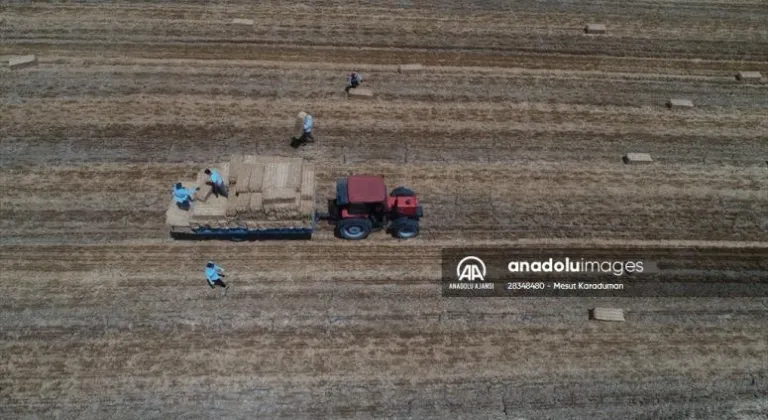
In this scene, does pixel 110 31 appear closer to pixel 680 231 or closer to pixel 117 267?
pixel 117 267

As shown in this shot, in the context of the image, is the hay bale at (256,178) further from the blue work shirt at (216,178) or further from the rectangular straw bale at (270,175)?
the blue work shirt at (216,178)

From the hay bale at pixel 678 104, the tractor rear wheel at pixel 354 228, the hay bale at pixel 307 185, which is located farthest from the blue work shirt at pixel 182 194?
the hay bale at pixel 678 104

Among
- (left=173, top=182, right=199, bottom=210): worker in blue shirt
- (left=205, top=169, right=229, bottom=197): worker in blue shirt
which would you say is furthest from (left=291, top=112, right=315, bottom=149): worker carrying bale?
(left=173, top=182, right=199, bottom=210): worker in blue shirt

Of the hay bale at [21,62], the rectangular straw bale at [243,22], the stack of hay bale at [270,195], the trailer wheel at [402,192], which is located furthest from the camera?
the rectangular straw bale at [243,22]

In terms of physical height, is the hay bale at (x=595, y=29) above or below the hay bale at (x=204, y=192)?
above

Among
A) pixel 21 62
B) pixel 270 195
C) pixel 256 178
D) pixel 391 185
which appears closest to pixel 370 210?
pixel 391 185

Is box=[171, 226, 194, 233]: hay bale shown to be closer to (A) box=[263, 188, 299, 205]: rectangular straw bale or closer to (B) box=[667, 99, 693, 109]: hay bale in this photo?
(A) box=[263, 188, 299, 205]: rectangular straw bale

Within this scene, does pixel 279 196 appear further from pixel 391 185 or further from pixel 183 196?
pixel 391 185
